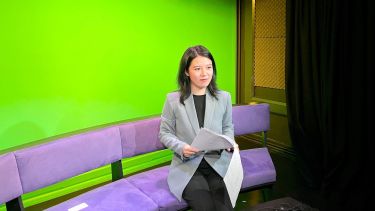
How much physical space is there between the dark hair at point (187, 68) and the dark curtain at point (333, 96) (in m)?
1.22

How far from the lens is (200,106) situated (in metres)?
2.36

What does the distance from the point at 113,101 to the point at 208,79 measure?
151 cm

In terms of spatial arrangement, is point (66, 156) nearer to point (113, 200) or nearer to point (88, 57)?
point (113, 200)

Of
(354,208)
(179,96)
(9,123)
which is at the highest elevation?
(179,96)

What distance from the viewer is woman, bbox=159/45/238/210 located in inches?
86.3

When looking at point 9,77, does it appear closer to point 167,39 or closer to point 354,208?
point 167,39

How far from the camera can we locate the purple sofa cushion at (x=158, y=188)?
7.38 feet

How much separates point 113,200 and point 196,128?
721 millimetres

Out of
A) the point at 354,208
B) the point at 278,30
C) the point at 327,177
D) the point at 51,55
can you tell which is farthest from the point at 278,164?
the point at 51,55

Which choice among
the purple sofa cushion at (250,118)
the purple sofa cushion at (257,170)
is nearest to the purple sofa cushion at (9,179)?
the purple sofa cushion at (257,170)

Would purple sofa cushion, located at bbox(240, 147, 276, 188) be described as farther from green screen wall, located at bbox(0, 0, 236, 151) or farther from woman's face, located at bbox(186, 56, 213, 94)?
green screen wall, located at bbox(0, 0, 236, 151)

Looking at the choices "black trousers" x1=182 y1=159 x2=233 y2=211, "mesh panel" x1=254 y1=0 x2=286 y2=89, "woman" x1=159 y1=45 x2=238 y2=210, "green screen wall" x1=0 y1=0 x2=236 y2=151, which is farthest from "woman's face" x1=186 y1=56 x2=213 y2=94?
"mesh panel" x1=254 y1=0 x2=286 y2=89

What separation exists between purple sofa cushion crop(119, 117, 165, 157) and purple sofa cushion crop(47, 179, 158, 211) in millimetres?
368

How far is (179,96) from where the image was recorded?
7.70ft
